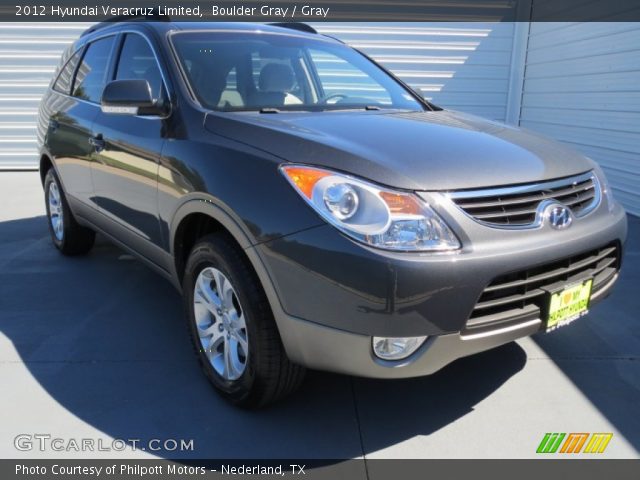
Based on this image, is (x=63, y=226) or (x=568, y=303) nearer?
(x=568, y=303)

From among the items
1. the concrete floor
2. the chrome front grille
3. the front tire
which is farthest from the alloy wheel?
the chrome front grille

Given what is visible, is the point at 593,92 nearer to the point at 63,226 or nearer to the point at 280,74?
the point at 280,74

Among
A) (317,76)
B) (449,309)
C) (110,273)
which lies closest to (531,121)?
(317,76)

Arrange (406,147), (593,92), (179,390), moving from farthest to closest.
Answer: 1. (593,92)
2. (179,390)
3. (406,147)

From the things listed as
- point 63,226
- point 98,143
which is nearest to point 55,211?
point 63,226

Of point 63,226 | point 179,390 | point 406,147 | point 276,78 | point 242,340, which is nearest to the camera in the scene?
point 406,147

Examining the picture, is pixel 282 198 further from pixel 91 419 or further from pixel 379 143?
pixel 91 419

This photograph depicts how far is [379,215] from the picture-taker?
1835mm

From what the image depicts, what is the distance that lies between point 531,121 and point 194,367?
765 centimetres

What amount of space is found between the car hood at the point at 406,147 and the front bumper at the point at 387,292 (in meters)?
0.20

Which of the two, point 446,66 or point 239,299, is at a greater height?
point 446,66

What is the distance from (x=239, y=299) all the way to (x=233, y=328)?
0.78ft

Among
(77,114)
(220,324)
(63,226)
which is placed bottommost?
(63,226)

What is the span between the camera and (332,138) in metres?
2.13
